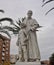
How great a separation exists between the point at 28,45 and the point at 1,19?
6.21 m

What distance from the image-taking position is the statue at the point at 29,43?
11.5 m

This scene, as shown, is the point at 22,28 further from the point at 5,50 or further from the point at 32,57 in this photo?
the point at 5,50

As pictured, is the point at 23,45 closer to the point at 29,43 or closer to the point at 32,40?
the point at 29,43

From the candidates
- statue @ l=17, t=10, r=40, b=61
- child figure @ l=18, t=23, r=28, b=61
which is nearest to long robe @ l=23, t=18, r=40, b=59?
statue @ l=17, t=10, r=40, b=61

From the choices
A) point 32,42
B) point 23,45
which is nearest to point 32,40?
point 32,42

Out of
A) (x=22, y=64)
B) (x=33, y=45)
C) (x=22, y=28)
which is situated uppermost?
(x=22, y=28)

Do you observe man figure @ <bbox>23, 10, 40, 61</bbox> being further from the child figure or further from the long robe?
the child figure

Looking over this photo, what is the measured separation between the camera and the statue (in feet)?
37.8

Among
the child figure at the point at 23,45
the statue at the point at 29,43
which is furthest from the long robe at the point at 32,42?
the child figure at the point at 23,45

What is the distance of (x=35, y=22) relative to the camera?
1196cm

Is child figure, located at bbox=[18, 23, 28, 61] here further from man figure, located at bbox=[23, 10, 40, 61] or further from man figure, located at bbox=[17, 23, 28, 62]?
man figure, located at bbox=[23, 10, 40, 61]

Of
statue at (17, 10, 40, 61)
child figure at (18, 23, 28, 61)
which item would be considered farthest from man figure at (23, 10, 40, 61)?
child figure at (18, 23, 28, 61)

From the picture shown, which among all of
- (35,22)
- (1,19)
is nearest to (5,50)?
(1,19)

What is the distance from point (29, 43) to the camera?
1170 cm
